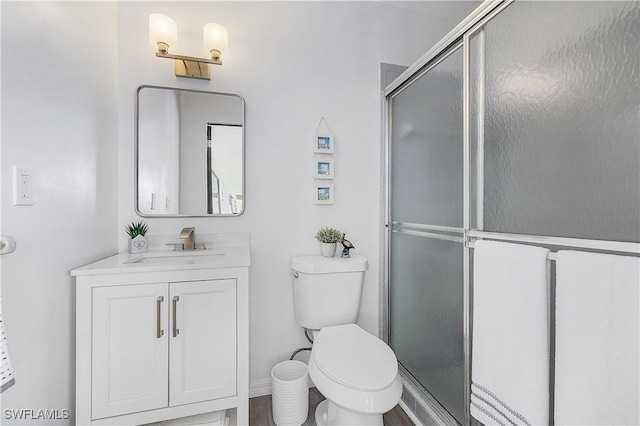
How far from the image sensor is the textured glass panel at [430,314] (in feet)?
4.34

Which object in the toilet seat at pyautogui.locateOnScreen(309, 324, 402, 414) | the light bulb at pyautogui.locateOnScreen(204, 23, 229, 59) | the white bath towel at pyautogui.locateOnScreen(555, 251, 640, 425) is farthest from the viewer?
the light bulb at pyautogui.locateOnScreen(204, 23, 229, 59)

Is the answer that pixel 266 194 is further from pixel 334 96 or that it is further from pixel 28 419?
pixel 28 419

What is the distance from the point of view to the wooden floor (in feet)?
5.02

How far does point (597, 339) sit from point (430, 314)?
844mm

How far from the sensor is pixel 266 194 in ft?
5.83

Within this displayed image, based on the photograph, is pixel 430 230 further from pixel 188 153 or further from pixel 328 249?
pixel 188 153

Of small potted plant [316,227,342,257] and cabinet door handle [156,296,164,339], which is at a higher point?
small potted plant [316,227,342,257]

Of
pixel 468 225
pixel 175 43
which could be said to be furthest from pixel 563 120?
pixel 175 43

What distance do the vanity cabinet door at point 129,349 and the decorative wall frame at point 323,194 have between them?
97 cm

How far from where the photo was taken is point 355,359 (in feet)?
4.12

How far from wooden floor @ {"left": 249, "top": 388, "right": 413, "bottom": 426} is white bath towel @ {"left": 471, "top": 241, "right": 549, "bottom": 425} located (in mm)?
633

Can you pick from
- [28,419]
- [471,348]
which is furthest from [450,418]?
[28,419]

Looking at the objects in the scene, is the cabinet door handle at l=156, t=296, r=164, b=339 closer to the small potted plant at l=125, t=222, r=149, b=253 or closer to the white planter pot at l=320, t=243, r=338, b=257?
the small potted plant at l=125, t=222, r=149, b=253

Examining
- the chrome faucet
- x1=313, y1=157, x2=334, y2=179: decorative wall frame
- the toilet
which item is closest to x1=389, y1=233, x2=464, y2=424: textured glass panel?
the toilet
